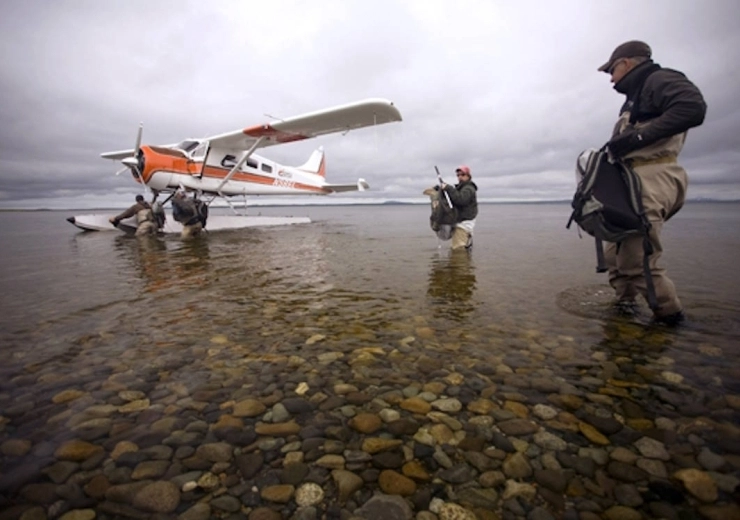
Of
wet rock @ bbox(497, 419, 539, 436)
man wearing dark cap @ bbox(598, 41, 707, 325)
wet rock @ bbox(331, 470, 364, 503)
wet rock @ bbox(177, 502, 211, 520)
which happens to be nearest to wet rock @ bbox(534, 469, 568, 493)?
wet rock @ bbox(497, 419, 539, 436)

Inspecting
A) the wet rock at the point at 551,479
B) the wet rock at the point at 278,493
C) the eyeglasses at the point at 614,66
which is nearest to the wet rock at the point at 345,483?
the wet rock at the point at 278,493

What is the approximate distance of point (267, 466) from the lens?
5.71 ft

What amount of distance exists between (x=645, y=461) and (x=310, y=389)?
2.00m

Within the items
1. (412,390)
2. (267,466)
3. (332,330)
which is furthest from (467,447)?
(332,330)

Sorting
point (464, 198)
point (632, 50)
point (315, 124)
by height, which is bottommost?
point (464, 198)

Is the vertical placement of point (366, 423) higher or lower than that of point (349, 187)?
lower

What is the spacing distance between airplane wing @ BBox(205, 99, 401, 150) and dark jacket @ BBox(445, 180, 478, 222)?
5515mm

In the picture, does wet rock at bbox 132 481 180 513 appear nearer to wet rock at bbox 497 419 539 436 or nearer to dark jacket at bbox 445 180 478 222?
wet rock at bbox 497 419 539 436

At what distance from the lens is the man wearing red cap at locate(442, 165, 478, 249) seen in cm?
932

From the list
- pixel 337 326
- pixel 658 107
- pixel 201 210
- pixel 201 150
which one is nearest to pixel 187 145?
pixel 201 150

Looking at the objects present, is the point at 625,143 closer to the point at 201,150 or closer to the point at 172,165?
the point at 172,165

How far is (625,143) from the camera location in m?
3.41

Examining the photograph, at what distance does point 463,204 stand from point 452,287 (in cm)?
443

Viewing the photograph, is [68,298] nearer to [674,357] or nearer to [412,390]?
[412,390]
